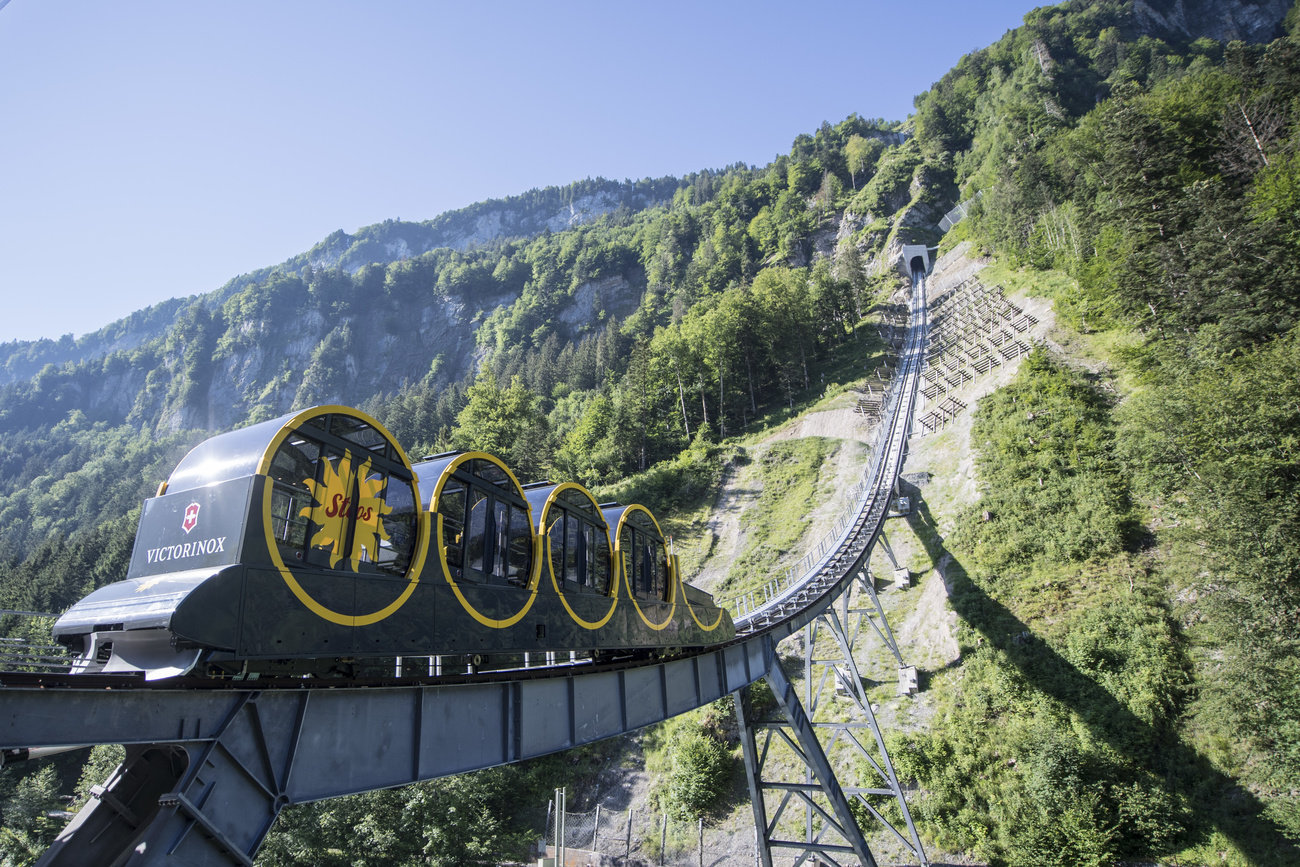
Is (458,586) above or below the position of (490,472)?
below

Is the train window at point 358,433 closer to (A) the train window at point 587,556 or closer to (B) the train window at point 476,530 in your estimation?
(B) the train window at point 476,530

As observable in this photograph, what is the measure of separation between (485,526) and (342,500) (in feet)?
8.36

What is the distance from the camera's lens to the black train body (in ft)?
20.2

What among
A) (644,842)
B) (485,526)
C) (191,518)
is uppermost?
(485,526)

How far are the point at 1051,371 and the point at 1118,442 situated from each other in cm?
715

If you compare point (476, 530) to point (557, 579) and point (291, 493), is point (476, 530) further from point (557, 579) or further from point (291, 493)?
point (291, 493)

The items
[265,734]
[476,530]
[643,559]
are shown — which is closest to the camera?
[265,734]

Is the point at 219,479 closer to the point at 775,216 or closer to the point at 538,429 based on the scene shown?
the point at 538,429

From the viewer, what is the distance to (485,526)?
9922 mm

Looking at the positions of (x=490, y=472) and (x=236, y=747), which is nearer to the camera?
(x=236, y=747)

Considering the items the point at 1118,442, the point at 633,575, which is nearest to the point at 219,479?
the point at 633,575

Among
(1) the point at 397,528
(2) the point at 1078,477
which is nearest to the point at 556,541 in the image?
(1) the point at 397,528

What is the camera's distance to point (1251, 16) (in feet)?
358

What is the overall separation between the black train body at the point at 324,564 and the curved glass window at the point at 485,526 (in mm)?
26
